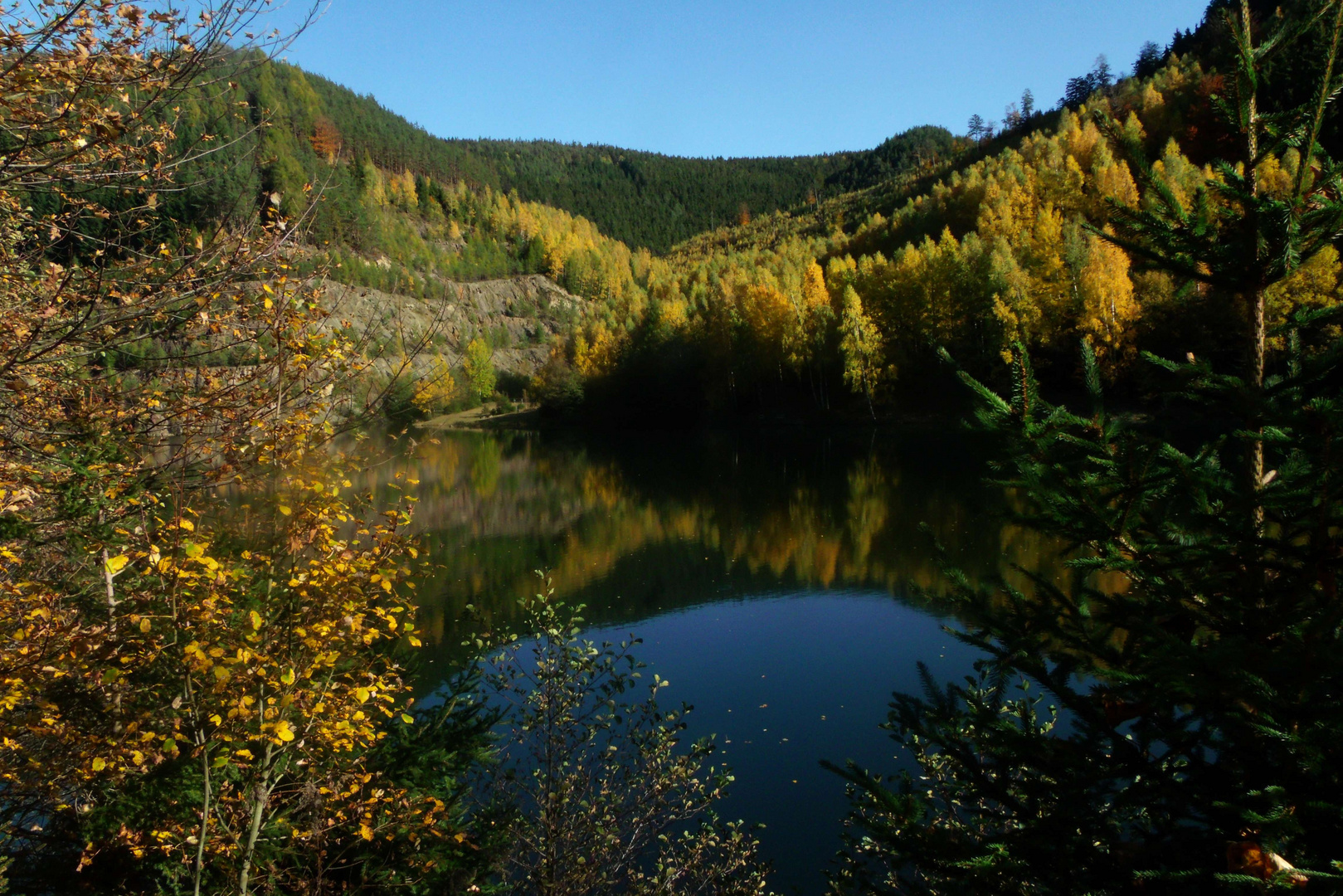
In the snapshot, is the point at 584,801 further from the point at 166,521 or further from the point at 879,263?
the point at 879,263

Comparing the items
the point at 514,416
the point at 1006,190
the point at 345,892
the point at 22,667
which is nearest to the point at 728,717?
the point at 345,892

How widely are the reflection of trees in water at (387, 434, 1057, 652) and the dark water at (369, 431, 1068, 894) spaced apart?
0.10 metres

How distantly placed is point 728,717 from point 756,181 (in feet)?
654

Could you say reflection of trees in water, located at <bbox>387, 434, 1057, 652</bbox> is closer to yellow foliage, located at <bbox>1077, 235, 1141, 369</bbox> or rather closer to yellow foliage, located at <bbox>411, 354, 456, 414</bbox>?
yellow foliage, located at <bbox>411, 354, 456, 414</bbox>

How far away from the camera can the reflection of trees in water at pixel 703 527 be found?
18.2 m

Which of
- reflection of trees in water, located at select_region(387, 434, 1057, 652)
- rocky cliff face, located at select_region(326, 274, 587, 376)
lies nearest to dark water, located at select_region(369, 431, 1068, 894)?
reflection of trees in water, located at select_region(387, 434, 1057, 652)

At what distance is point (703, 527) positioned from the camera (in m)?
25.1

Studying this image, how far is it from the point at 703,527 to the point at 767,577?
601 cm

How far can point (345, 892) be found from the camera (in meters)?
4.50

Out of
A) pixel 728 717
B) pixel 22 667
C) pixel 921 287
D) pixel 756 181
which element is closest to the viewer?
pixel 22 667

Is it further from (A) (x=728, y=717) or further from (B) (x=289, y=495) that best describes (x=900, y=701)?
(A) (x=728, y=717)

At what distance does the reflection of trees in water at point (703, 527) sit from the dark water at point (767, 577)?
10 cm

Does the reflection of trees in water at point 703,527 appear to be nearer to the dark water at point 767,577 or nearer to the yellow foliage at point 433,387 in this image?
the dark water at point 767,577

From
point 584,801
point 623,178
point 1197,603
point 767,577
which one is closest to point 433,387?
point 584,801
